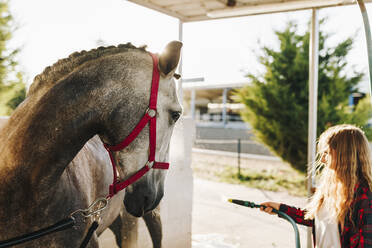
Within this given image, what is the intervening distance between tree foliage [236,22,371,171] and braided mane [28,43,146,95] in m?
6.88

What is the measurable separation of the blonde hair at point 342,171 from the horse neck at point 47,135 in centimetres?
126

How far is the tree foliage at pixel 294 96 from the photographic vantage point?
758 centimetres

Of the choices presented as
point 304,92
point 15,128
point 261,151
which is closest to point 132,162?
point 15,128

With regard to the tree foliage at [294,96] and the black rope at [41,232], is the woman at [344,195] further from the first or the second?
the tree foliage at [294,96]

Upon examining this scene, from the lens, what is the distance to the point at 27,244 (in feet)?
4.63

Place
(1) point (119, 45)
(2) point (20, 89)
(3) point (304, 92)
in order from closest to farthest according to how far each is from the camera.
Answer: (1) point (119, 45) < (2) point (20, 89) < (3) point (304, 92)

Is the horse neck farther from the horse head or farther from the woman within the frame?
the woman

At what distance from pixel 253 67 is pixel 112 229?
660cm

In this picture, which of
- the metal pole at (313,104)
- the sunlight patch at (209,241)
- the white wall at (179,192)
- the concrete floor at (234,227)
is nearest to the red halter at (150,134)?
the concrete floor at (234,227)

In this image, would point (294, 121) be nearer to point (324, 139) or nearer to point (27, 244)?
point (324, 139)

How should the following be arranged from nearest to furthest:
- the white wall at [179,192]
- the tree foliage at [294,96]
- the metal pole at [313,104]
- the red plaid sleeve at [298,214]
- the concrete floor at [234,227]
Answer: the red plaid sleeve at [298,214] → the metal pole at [313,104] → the white wall at [179,192] → the concrete floor at [234,227] → the tree foliage at [294,96]

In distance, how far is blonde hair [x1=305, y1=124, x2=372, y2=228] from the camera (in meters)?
1.64

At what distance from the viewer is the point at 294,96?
789cm

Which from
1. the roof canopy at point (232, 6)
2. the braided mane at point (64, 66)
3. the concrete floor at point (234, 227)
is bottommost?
the concrete floor at point (234, 227)
